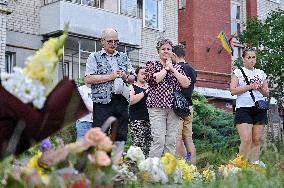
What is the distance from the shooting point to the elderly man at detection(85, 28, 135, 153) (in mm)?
6164

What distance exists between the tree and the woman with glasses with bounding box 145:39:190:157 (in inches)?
493

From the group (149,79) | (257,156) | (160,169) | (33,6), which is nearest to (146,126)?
(149,79)

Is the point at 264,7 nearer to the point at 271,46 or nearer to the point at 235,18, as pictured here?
the point at 235,18

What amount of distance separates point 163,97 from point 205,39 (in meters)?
17.5

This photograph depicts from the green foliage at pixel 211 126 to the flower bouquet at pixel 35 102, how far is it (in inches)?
430

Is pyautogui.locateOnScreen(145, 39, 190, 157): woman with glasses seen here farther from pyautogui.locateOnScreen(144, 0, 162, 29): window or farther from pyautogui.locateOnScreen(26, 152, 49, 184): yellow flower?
pyautogui.locateOnScreen(144, 0, 162, 29): window

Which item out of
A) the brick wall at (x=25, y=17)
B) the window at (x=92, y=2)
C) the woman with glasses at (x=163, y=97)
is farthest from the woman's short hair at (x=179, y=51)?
the window at (x=92, y=2)

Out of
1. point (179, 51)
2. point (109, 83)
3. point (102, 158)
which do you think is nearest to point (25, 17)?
point (179, 51)

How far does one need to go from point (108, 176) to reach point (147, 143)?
236 inches

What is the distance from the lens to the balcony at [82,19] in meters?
17.1

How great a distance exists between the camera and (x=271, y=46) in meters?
19.3

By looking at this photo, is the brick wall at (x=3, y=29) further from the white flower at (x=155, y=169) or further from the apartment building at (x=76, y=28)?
the white flower at (x=155, y=169)

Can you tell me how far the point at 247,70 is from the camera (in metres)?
7.27

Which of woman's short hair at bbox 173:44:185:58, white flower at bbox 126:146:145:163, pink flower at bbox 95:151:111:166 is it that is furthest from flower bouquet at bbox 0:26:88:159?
woman's short hair at bbox 173:44:185:58
